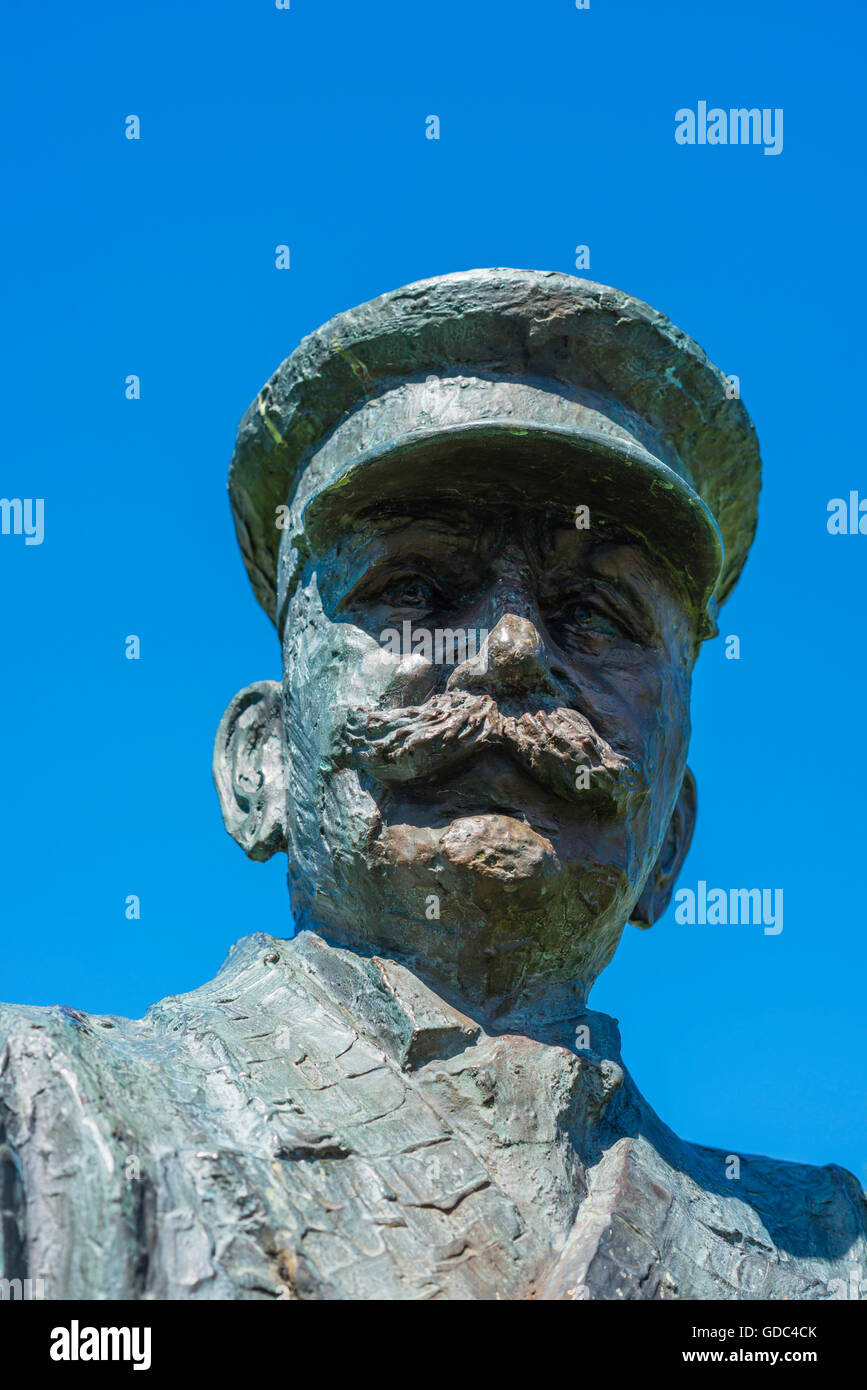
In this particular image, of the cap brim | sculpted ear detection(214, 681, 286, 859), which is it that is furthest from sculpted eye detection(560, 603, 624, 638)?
sculpted ear detection(214, 681, 286, 859)

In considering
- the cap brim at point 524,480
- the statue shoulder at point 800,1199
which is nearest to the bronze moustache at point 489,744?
the cap brim at point 524,480

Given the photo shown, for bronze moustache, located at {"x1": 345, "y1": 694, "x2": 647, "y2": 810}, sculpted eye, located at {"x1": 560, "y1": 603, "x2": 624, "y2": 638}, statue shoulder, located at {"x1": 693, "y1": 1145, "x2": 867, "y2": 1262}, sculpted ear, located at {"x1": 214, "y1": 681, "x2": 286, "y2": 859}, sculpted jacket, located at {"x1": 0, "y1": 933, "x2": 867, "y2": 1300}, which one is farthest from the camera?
sculpted ear, located at {"x1": 214, "y1": 681, "x2": 286, "y2": 859}

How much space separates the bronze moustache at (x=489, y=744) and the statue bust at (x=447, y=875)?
0.03ft

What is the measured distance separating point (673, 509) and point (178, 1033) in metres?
2.26

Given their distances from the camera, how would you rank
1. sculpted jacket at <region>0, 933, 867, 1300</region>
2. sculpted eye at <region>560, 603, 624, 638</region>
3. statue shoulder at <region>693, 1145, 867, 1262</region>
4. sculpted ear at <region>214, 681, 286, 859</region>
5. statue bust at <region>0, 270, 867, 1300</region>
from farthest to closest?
1. sculpted ear at <region>214, 681, 286, 859</region>
2. sculpted eye at <region>560, 603, 624, 638</region>
3. statue shoulder at <region>693, 1145, 867, 1262</region>
4. statue bust at <region>0, 270, 867, 1300</region>
5. sculpted jacket at <region>0, 933, 867, 1300</region>

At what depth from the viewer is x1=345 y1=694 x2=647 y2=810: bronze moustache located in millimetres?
5395

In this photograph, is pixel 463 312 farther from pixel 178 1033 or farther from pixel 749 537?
→ pixel 178 1033

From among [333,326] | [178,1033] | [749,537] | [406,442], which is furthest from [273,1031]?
[749,537]

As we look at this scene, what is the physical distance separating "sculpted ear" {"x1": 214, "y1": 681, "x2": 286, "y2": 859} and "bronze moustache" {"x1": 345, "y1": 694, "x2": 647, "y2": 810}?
75 cm

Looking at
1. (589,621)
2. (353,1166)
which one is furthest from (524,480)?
(353,1166)

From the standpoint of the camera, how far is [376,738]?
554 cm

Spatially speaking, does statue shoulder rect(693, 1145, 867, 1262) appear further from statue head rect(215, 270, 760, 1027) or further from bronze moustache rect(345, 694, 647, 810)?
bronze moustache rect(345, 694, 647, 810)

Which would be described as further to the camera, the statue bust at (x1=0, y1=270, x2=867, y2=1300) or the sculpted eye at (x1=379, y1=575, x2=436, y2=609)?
the sculpted eye at (x1=379, y1=575, x2=436, y2=609)

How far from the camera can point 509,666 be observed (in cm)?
541
